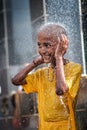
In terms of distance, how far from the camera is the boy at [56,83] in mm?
4887

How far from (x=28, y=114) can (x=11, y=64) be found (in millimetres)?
6392

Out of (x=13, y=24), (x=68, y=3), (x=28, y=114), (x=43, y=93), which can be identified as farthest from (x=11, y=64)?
(x=43, y=93)

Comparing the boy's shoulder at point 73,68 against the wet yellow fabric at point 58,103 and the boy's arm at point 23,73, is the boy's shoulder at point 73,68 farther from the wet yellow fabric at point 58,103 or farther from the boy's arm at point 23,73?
the boy's arm at point 23,73

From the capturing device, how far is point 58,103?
16.2 ft

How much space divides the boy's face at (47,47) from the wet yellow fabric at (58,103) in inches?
8.5

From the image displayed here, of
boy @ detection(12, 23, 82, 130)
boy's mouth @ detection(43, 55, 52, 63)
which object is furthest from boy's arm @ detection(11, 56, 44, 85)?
boy's mouth @ detection(43, 55, 52, 63)

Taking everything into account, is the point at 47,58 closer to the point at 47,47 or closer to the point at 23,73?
the point at 47,47

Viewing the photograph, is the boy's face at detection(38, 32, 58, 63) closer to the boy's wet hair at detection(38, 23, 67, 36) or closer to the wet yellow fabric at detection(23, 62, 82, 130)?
the boy's wet hair at detection(38, 23, 67, 36)

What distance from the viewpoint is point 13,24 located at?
607 inches

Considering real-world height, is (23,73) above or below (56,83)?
above

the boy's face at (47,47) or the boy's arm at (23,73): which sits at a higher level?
the boy's face at (47,47)

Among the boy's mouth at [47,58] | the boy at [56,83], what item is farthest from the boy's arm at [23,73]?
the boy's mouth at [47,58]

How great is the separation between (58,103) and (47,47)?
0.56m

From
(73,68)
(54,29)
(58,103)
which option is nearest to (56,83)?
(58,103)
